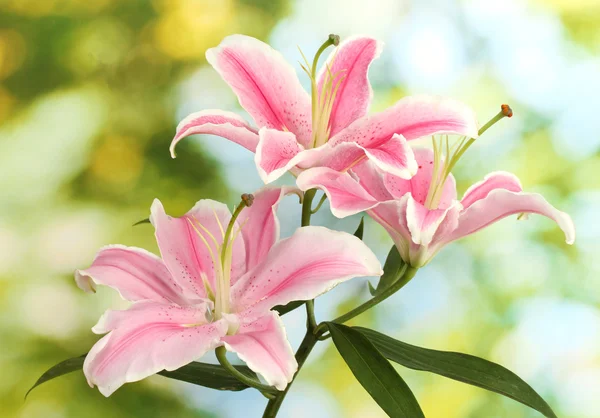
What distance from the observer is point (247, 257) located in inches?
29.0

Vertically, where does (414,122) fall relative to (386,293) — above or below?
above

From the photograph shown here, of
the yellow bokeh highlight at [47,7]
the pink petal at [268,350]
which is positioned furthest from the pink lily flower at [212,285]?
the yellow bokeh highlight at [47,7]

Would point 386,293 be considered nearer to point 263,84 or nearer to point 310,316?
point 310,316

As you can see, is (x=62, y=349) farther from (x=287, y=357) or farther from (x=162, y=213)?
(x=287, y=357)

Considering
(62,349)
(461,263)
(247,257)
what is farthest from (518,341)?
(62,349)

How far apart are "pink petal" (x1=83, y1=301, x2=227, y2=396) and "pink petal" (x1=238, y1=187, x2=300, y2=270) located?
0.36 ft

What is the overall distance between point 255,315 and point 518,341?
574 mm

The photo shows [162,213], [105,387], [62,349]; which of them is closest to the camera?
[105,387]

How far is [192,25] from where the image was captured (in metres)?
1.10

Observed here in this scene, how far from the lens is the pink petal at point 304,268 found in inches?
24.6

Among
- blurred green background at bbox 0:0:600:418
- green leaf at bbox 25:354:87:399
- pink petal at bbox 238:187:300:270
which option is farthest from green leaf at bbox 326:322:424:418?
blurred green background at bbox 0:0:600:418

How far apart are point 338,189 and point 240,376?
0.20 metres

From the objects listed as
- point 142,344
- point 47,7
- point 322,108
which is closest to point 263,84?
point 322,108

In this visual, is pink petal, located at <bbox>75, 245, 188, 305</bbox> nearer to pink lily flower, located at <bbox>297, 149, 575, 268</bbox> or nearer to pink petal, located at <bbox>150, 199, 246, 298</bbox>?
pink petal, located at <bbox>150, 199, 246, 298</bbox>
